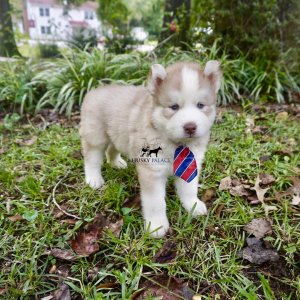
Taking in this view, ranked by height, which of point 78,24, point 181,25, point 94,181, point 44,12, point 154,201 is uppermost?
point 181,25

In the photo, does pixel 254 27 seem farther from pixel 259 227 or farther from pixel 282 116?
pixel 259 227

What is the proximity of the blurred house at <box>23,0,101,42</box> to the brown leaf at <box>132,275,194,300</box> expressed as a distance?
7210 millimetres

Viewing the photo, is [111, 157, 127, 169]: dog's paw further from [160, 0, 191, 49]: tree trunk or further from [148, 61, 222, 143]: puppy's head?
[160, 0, 191, 49]: tree trunk

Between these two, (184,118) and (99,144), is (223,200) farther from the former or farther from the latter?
(99,144)

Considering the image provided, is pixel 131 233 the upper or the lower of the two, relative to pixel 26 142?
upper

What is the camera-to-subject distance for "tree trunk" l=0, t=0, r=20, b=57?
25.8 ft

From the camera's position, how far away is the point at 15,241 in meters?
2.51

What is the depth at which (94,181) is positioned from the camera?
3170 mm

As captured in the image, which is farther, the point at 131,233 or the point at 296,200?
the point at 296,200

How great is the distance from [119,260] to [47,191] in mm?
1179

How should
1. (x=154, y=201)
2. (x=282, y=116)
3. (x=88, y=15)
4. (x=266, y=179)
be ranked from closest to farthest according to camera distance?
(x=154, y=201) → (x=266, y=179) → (x=282, y=116) → (x=88, y=15)

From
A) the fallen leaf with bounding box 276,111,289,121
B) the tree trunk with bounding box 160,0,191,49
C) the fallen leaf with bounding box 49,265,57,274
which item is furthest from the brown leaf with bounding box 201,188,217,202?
the tree trunk with bounding box 160,0,191,49

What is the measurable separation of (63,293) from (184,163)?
1.27 m

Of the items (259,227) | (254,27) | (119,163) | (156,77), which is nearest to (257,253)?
(259,227)
